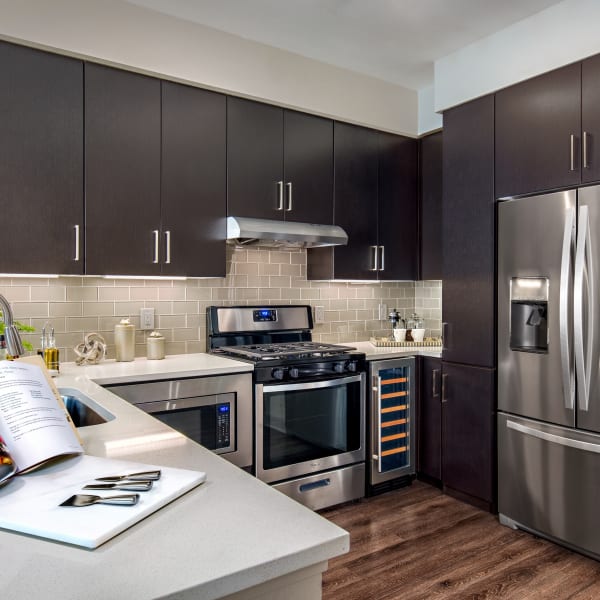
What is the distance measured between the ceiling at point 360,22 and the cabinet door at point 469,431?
1.91m

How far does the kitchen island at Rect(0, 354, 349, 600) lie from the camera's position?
65 cm

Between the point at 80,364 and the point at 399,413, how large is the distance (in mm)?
1950

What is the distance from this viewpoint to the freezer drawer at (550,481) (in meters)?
2.50

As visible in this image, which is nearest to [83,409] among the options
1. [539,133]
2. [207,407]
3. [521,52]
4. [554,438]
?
[207,407]

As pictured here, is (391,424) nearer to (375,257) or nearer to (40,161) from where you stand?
(375,257)

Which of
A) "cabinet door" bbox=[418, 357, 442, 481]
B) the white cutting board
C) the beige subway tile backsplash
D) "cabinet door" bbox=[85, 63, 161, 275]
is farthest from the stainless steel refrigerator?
the white cutting board

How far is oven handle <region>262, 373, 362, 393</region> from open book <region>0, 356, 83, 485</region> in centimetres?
166

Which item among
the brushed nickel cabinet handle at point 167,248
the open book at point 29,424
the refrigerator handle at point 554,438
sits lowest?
the refrigerator handle at point 554,438

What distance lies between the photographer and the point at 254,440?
2.79m

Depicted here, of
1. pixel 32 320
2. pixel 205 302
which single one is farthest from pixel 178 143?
pixel 32 320

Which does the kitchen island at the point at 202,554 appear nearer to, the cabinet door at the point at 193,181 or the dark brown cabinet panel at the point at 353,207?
the cabinet door at the point at 193,181

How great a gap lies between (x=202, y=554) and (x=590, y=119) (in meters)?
2.66

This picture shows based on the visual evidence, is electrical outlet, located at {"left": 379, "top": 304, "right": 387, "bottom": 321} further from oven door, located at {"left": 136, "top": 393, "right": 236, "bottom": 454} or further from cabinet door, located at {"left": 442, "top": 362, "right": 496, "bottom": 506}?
oven door, located at {"left": 136, "top": 393, "right": 236, "bottom": 454}

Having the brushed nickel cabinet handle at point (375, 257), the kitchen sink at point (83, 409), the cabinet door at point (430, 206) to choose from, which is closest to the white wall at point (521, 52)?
the cabinet door at point (430, 206)
